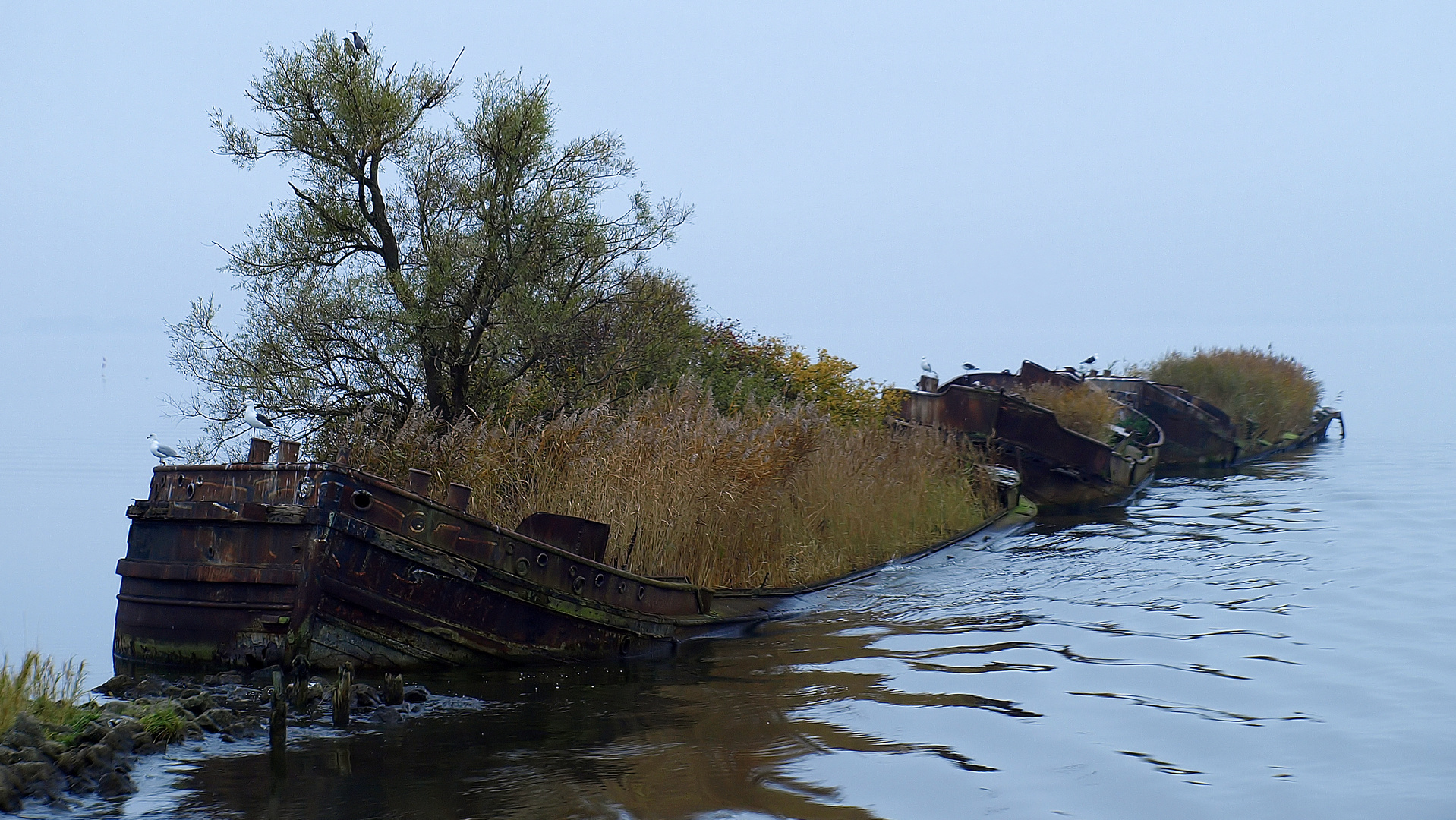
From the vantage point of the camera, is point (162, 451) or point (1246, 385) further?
point (1246, 385)

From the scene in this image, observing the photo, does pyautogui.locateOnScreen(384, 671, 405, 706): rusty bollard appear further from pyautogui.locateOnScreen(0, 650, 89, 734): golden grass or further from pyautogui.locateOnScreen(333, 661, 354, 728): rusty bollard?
pyautogui.locateOnScreen(0, 650, 89, 734): golden grass

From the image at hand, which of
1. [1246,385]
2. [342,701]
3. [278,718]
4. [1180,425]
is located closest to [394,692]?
[342,701]

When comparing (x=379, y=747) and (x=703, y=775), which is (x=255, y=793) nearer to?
(x=379, y=747)

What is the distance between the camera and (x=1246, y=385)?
3153cm

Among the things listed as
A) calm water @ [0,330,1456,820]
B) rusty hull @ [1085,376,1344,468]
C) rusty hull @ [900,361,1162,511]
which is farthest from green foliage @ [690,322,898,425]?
rusty hull @ [1085,376,1344,468]

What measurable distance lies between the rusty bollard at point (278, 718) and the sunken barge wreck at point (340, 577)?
56.7 inches

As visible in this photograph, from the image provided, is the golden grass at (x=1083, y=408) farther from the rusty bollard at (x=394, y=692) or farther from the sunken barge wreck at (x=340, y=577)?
the rusty bollard at (x=394, y=692)

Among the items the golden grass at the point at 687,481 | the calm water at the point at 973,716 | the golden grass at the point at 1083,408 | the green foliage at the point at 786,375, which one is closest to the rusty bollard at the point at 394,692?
the calm water at the point at 973,716

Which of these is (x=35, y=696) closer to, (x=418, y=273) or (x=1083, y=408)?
(x=418, y=273)

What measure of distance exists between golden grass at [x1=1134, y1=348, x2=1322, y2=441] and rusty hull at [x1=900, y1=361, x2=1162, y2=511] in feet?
38.1

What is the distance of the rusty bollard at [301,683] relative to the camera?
804 centimetres

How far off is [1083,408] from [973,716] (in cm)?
1518

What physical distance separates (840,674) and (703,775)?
2823 mm

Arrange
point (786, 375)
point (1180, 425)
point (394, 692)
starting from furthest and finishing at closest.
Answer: point (1180, 425) → point (786, 375) → point (394, 692)
